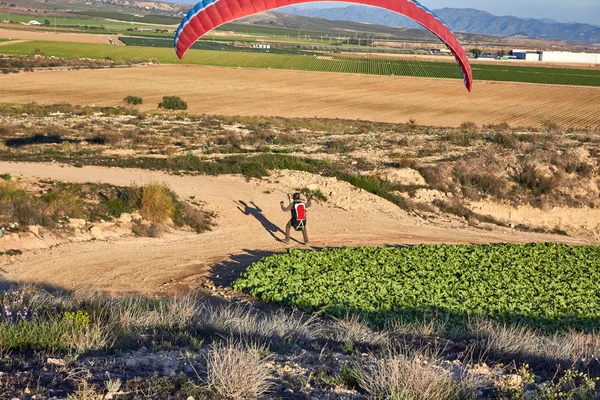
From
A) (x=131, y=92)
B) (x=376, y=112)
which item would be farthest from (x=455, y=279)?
(x=131, y=92)

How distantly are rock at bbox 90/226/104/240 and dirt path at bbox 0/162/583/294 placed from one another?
0.33m

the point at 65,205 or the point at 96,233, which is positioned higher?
the point at 65,205

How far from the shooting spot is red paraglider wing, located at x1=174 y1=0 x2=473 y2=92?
13938 mm

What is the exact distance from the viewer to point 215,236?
19.3 m

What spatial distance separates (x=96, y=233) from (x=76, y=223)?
23.1 inches

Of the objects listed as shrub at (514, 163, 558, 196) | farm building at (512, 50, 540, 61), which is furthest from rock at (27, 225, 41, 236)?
farm building at (512, 50, 540, 61)

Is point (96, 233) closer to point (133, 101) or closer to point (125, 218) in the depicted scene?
point (125, 218)

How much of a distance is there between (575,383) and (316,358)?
8.53 ft

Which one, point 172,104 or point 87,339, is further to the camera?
point 172,104

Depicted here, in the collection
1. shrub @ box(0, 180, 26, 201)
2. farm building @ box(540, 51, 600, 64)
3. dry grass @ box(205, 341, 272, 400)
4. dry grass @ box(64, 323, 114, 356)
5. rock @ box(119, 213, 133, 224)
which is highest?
farm building @ box(540, 51, 600, 64)

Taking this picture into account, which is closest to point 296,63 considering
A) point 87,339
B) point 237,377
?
point 87,339

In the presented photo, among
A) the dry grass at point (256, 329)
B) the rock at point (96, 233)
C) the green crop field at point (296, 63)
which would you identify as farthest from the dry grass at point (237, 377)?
the green crop field at point (296, 63)

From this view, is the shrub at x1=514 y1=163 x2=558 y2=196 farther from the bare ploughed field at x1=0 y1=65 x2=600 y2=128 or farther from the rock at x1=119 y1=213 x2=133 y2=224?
the bare ploughed field at x1=0 y1=65 x2=600 y2=128

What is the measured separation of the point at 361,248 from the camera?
58.5ft
